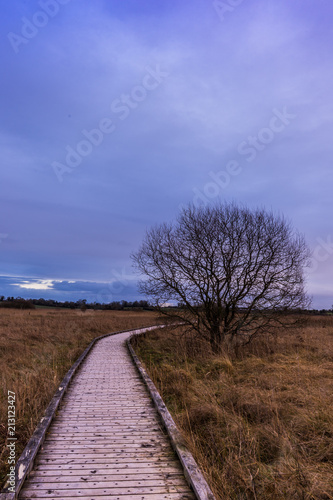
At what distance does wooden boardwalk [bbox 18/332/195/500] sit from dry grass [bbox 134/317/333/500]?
1.74ft

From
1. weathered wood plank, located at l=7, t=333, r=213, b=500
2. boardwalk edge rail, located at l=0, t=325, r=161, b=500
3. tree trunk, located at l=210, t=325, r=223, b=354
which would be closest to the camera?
boardwalk edge rail, located at l=0, t=325, r=161, b=500

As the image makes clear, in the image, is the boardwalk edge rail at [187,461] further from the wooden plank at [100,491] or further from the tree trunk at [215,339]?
the tree trunk at [215,339]

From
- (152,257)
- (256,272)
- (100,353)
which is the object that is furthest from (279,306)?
(100,353)

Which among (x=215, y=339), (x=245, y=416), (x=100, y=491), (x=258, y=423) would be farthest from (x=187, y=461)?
(x=215, y=339)

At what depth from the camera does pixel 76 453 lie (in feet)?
15.8

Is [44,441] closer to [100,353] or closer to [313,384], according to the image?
[313,384]

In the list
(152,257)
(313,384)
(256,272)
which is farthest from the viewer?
(152,257)

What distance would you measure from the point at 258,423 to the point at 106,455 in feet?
10.5

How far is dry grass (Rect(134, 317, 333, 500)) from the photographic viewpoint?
4.33 m

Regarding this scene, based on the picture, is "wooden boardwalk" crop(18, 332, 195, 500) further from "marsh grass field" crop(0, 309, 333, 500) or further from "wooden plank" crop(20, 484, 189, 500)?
"marsh grass field" crop(0, 309, 333, 500)

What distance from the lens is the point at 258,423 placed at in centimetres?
659

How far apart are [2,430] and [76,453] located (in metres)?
2.02

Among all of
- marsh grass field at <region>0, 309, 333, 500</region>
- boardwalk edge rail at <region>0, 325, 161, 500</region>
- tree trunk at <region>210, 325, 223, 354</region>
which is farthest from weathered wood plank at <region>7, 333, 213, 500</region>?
tree trunk at <region>210, 325, 223, 354</region>

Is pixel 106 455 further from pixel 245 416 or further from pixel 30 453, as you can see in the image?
pixel 245 416
